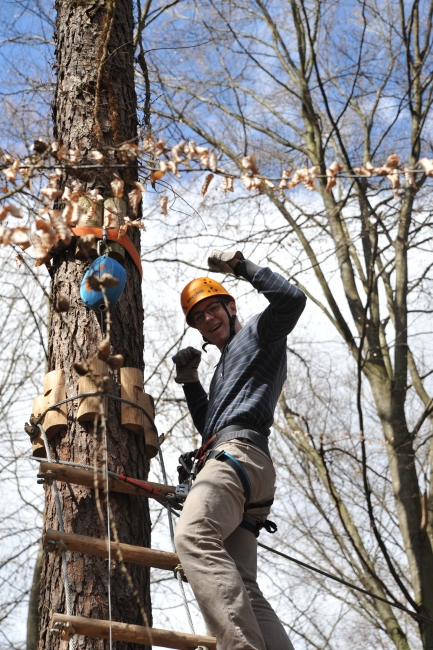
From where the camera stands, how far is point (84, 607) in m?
2.99

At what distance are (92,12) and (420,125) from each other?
15.2 feet

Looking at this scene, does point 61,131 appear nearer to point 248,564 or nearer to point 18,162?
point 18,162

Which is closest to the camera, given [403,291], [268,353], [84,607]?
[84,607]

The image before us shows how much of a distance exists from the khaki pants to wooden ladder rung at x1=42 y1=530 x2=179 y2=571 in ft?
0.49

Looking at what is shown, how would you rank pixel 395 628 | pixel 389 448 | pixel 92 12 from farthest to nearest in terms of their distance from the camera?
pixel 389 448
pixel 395 628
pixel 92 12

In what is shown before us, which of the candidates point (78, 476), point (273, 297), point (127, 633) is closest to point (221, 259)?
point (273, 297)

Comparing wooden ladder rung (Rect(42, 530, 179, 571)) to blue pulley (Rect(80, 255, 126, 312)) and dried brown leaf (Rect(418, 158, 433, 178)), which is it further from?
dried brown leaf (Rect(418, 158, 433, 178))

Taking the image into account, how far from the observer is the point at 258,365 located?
3725 millimetres

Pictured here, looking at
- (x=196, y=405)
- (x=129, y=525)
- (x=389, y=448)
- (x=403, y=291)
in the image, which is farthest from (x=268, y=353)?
(x=403, y=291)

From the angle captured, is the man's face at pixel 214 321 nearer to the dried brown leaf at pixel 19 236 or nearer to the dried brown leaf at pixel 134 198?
the dried brown leaf at pixel 134 198

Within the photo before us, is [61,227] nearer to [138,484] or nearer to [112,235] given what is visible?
[138,484]

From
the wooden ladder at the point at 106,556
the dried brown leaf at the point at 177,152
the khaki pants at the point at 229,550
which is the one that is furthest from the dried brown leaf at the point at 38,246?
the khaki pants at the point at 229,550

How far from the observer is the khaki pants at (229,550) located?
2.85 m

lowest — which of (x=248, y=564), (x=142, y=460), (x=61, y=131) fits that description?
(x=248, y=564)
